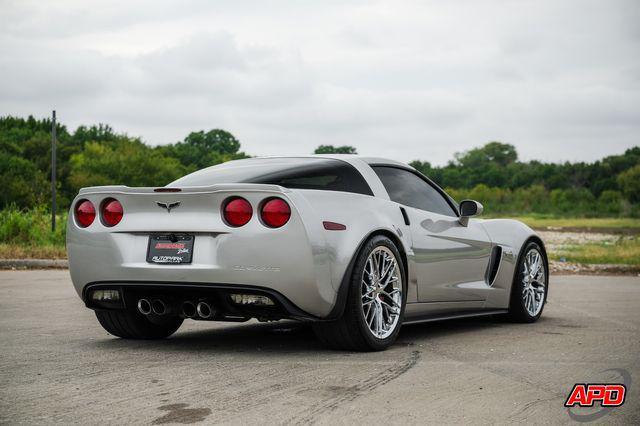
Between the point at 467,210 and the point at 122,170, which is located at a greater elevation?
the point at 122,170

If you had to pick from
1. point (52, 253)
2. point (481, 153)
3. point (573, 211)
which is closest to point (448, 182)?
point (573, 211)

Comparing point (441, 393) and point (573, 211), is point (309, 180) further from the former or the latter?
point (573, 211)

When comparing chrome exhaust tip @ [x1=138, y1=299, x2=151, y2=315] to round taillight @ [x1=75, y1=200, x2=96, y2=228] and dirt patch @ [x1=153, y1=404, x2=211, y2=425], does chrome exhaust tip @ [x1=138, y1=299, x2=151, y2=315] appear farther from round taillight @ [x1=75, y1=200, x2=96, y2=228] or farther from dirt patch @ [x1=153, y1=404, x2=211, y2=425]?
dirt patch @ [x1=153, y1=404, x2=211, y2=425]

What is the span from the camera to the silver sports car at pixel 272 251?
563 cm

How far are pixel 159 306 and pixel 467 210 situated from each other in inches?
113

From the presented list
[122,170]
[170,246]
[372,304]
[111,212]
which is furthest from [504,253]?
[122,170]

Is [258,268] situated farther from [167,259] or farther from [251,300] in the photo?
[167,259]

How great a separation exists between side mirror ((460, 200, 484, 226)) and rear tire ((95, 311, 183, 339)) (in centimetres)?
254

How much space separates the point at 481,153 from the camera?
162m

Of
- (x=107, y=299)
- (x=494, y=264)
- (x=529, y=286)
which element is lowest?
(x=529, y=286)

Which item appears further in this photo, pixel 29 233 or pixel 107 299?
pixel 29 233

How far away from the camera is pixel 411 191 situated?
23.6 ft

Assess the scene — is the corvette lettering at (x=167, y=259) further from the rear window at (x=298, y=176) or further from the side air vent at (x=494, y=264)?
the side air vent at (x=494, y=264)

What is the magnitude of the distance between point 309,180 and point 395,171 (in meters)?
1.04
